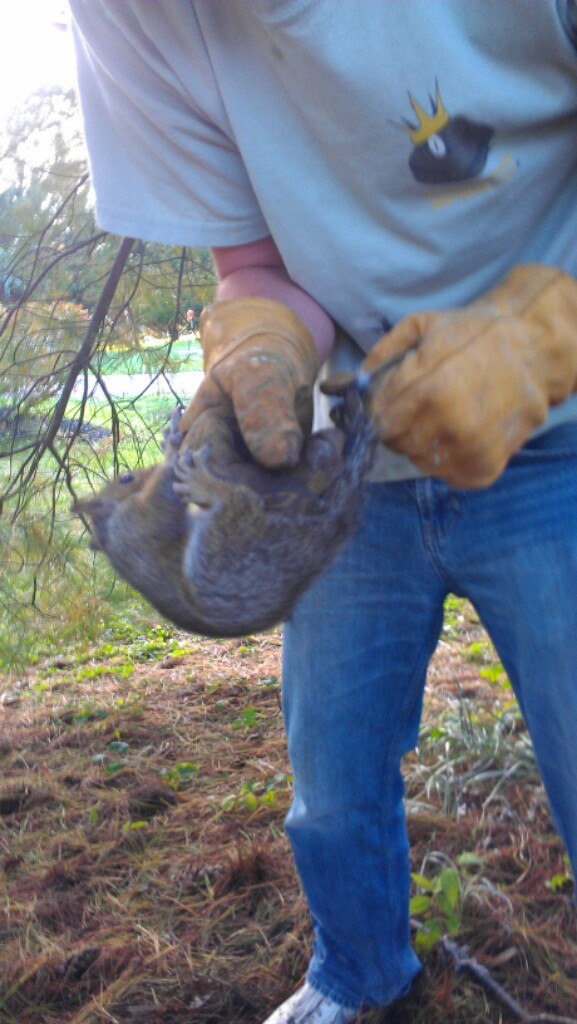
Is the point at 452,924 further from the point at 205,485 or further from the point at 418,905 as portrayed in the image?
the point at 205,485

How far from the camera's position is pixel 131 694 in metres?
3.88

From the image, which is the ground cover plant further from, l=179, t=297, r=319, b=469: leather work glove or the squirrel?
l=179, t=297, r=319, b=469: leather work glove

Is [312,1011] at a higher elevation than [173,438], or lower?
lower

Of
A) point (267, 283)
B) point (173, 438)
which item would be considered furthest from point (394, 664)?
point (267, 283)

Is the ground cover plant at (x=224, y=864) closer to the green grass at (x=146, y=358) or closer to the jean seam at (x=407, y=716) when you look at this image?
the jean seam at (x=407, y=716)

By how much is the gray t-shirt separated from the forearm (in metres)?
0.03

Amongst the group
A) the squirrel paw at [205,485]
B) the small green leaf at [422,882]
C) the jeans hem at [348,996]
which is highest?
the squirrel paw at [205,485]

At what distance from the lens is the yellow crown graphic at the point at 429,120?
1.15 meters

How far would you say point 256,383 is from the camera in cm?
109

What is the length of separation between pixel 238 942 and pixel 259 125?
6.05 feet

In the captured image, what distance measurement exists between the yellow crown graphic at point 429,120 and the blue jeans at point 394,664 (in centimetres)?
48

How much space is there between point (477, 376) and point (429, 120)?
41 cm

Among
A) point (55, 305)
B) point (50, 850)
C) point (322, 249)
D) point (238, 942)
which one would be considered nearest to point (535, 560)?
point (322, 249)

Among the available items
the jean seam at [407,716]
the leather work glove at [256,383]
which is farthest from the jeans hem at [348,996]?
the leather work glove at [256,383]
